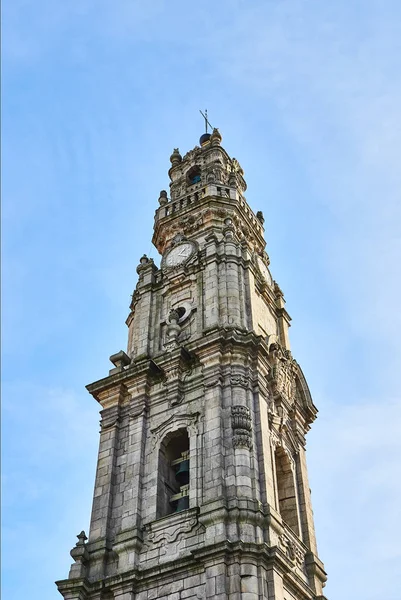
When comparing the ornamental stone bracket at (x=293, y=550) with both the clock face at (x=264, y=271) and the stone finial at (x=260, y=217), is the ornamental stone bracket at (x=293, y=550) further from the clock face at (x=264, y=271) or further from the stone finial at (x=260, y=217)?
the stone finial at (x=260, y=217)

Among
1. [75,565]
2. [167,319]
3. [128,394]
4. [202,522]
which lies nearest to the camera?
[202,522]

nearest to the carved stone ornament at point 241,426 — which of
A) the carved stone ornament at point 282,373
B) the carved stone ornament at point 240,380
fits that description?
the carved stone ornament at point 240,380

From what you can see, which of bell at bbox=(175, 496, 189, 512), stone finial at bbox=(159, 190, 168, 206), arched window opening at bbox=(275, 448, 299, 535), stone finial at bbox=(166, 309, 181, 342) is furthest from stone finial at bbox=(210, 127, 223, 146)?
bell at bbox=(175, 496, 189, 512)

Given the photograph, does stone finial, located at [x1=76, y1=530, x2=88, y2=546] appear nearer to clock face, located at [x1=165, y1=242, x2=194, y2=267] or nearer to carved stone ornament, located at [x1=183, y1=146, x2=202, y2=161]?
clock face, located at [x1=165, y1=242, x2=194, y2=267]

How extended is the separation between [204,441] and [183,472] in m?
1.49

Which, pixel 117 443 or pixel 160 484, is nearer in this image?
pixel 160 484

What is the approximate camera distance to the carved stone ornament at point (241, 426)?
23.8 meters

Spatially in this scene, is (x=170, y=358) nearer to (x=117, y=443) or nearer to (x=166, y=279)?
(x=117, y=443)

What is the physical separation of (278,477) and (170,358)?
5.24m

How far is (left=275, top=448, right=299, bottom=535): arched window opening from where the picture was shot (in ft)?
85.2

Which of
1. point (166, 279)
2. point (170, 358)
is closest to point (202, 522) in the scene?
point (170, 358)

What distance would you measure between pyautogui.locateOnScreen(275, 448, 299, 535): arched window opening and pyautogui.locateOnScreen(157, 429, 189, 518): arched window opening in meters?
3.13

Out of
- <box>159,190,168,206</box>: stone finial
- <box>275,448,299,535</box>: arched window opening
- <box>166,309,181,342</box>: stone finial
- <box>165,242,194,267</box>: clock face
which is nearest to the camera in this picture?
<box>275,448,299,535</box>: arched window opening

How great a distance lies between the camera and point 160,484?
2498cm
